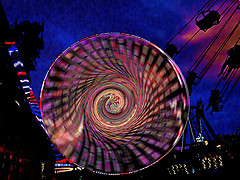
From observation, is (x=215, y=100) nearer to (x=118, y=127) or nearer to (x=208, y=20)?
(x=208, y=20)

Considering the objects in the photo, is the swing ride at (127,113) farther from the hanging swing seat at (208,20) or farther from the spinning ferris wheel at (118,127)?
the hanging swing seat at (208,20)

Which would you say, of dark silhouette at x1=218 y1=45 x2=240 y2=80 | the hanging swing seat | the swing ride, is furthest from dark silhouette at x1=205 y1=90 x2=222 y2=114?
the swing ride

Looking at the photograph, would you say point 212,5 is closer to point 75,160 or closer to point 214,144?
point 75,160

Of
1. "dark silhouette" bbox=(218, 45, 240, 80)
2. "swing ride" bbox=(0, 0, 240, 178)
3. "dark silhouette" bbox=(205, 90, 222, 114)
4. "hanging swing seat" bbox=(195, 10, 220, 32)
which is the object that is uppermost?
"hanging swing seat" bbox=(195, 10, 220, 32)

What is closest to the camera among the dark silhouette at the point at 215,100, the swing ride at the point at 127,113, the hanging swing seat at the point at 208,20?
the swing ride at the point at 127,113

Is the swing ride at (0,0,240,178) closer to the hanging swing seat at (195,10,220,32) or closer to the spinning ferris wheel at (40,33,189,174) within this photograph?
the spinning ferris wheel at (40,33,189,174)

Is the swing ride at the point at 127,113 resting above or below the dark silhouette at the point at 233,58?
below

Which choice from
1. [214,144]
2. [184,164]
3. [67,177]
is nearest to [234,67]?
[214,144]

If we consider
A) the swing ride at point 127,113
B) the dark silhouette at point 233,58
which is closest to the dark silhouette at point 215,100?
the dark silhouette at point 233,58

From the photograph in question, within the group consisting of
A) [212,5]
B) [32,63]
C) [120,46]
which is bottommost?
[120,46]
